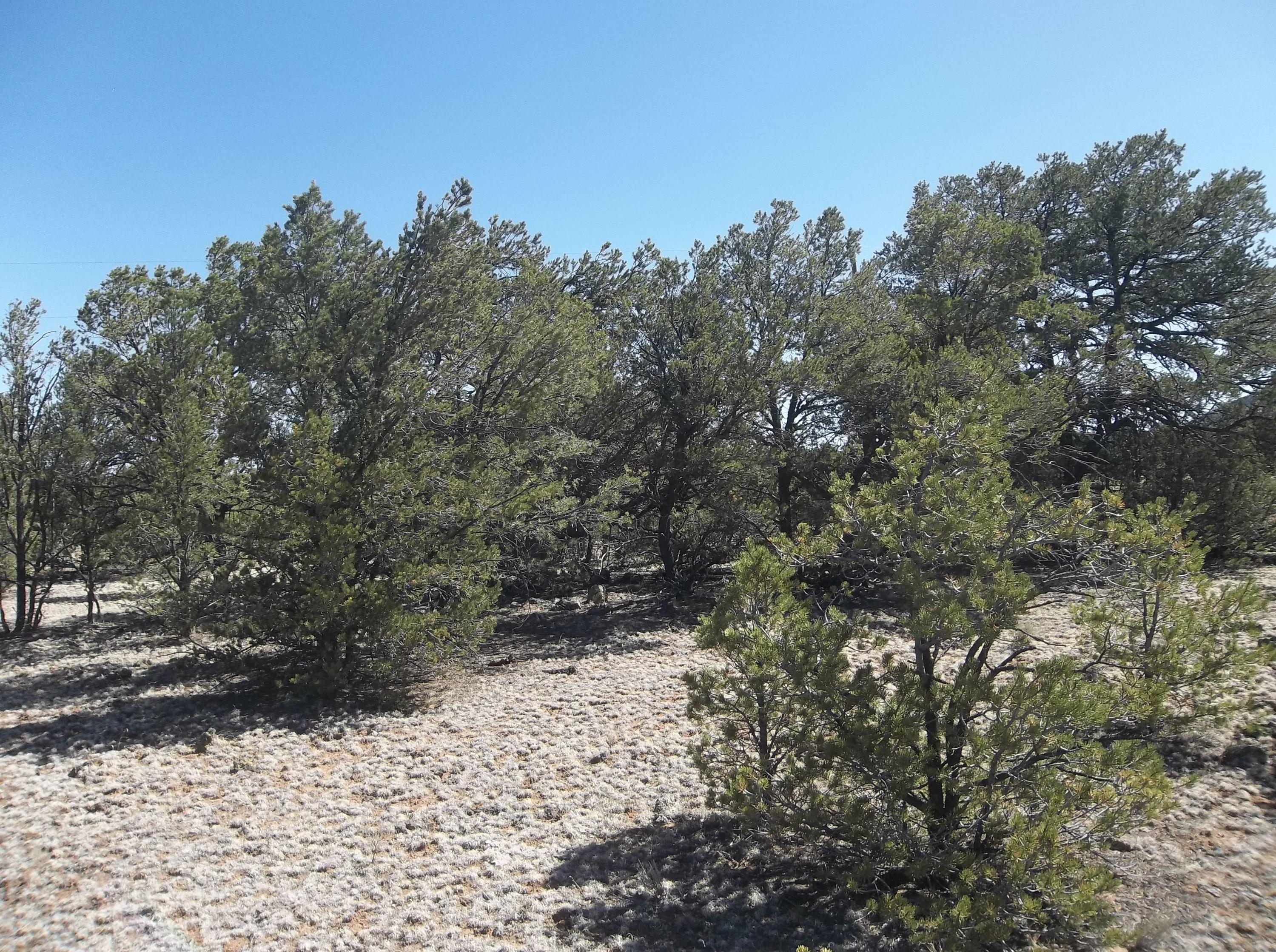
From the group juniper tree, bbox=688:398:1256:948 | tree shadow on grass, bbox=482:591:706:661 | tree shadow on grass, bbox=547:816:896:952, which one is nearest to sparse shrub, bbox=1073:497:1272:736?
juniper tree, bbox=688:398:1256:948

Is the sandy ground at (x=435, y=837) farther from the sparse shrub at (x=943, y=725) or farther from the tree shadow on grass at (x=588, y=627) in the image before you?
the tree shadow on grass at (x=588, y=627)

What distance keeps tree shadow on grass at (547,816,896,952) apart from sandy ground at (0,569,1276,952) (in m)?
0.02

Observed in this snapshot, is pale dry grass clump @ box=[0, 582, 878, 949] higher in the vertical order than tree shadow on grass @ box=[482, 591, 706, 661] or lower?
lower

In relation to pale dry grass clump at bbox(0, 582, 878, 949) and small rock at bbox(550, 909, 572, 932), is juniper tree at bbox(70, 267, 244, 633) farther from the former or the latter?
small rock at bbox(550, 909, 572, 932)

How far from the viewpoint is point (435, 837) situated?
5098 millimetres

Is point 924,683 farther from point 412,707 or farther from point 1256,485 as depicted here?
point 1256,485

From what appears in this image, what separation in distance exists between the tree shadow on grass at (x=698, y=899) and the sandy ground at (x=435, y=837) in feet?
0.05

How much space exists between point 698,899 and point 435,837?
76.6 inches

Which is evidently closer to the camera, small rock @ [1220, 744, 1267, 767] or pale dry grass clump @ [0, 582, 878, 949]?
pale dry grass clump @ [0, 582, 878, 949]

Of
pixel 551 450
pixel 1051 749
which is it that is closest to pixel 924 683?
pixel 1051 749

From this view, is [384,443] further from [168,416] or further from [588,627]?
[588,627]

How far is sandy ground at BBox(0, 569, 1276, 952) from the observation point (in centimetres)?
392

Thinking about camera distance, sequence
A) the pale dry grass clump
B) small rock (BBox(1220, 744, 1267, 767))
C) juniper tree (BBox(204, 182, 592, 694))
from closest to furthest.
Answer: the pale dry grass clump, small rock (BBox(1220, 744, 1267, 767)), juniper tree (BBox(204, 182, 592, 694))

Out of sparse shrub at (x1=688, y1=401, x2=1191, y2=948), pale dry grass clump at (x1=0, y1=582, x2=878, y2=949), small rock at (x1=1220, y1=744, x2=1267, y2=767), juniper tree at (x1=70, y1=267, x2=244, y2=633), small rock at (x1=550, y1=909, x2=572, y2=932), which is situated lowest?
small rock at (x1=550, y1=909, x2=572, y2=932)
